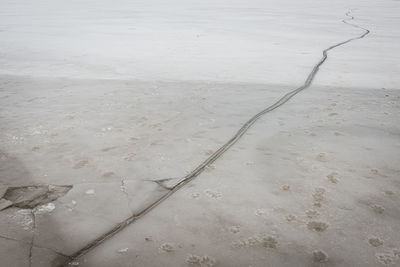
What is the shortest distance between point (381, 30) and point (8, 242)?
7940mm

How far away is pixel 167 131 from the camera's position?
2.34 m

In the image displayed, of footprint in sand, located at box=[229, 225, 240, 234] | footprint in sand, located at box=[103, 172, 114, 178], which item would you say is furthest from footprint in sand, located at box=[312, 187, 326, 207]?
footprint in sand, located at box=[103, 172, 114, 178]

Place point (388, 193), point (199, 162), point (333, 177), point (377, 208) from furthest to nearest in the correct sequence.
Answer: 1. point (199, 162)
2. point (333, 177)
3. point (388, 193)
4. point (377, 208)

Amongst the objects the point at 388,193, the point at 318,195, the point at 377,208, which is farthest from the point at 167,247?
the point at 388,193

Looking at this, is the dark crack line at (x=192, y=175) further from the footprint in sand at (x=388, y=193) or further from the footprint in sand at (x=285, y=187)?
the footprint in sand at (x=388, y=193)

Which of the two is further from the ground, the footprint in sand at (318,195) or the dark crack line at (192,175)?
the dark crack line at (192,175)

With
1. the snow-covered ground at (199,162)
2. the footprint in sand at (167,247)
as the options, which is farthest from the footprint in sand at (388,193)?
the footprint in sand at (167,247)

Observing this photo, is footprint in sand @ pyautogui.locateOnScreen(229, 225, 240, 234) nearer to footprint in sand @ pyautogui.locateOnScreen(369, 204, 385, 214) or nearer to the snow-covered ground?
the snow-covered ground

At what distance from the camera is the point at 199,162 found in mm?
1929

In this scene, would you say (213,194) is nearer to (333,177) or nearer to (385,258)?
(333,177)

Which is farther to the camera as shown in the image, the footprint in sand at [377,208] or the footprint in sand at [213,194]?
the footprint in sand at [213,194]

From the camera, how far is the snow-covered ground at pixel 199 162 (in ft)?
4.29

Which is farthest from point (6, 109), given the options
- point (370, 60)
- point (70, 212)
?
point (370, 60)

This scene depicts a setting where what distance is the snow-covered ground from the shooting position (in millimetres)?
1308
